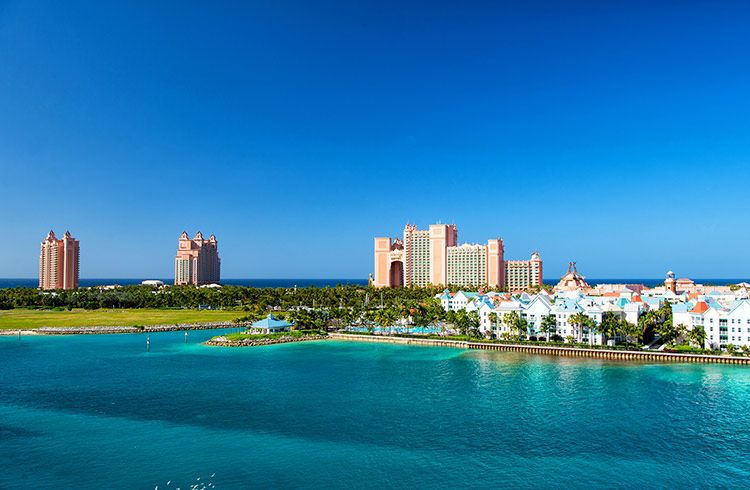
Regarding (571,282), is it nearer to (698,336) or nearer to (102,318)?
(698,336)

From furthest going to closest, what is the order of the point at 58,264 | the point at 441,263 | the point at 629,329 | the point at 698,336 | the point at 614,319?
the point at 58,264
the point at 441,263
the point at 614,319
the point at 629,329
the point at 698,336

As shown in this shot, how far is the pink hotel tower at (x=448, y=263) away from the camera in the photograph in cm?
13888

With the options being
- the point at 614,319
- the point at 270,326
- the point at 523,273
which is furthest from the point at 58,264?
the point at 614,319

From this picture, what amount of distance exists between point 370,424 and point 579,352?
3166 centimetres

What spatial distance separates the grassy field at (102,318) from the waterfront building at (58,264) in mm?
73865

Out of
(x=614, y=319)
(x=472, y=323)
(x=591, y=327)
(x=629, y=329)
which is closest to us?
(x=629, y=329)

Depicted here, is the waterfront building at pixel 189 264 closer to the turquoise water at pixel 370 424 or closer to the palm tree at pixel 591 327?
the turquoise water at pixel 370 424

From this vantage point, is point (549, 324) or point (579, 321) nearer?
point (579, 321)

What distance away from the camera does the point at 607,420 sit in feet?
95.3

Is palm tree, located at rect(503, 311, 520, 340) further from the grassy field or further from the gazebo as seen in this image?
the grassy field

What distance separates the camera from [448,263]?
142m

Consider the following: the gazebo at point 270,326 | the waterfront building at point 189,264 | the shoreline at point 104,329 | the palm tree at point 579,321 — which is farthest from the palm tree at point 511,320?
the waterfront building at point 189,264

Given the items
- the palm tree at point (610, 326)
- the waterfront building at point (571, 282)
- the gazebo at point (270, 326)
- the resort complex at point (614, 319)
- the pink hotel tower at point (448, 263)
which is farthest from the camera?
the pink hotel tower at point (448, 263)

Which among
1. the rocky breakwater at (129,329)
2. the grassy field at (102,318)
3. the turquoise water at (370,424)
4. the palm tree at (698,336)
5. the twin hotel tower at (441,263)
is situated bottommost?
the turquoise water at (370,424)
